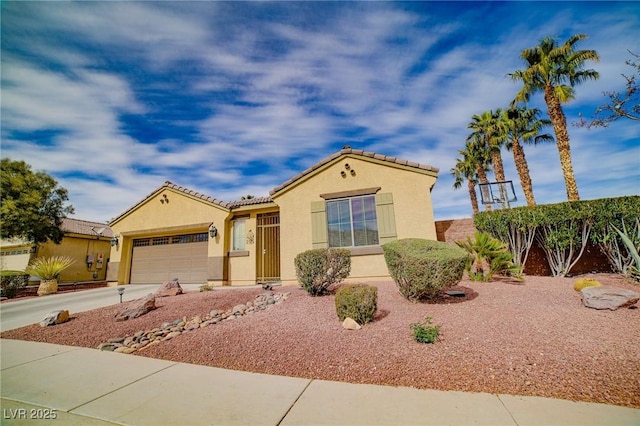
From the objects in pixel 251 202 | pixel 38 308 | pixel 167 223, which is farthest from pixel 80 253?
pixel 251 202

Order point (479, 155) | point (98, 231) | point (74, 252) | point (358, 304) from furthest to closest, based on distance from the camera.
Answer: point (98, 231)
point (479, 155)
point (74, 252)
point (358, 304)

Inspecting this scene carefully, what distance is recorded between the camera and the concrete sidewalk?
7.38ft

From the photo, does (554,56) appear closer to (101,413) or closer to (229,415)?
(229,415)

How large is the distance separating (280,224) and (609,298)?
9.00 metres

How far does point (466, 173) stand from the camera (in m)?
22.8

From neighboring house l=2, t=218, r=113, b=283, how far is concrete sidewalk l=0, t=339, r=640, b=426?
18.9 metres

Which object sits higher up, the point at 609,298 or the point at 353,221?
the point at 353,221

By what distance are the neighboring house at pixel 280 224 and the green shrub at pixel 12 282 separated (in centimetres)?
345

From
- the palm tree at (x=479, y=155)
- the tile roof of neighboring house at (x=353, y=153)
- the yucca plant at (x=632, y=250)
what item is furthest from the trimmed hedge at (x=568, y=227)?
the palm tree at (x=479, y=155)

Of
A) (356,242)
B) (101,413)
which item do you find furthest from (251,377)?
(356,242)

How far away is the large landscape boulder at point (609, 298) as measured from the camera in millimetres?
4457

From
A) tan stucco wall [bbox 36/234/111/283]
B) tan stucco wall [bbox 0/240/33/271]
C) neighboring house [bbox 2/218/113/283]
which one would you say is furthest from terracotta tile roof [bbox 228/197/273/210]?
tan stucco wall [bbox 0/240/33/271]

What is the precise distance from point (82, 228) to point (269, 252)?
722 inches

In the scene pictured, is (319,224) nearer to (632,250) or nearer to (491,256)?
(491,256)
